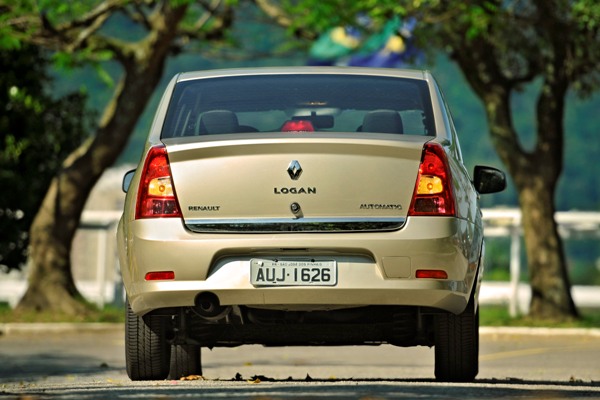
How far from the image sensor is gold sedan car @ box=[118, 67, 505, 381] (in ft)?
26.8

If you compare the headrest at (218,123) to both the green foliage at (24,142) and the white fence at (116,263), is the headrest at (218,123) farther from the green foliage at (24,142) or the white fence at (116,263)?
the white fence at (116,263)

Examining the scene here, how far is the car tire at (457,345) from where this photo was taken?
891 centimetres

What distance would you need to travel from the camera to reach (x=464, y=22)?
858 inches

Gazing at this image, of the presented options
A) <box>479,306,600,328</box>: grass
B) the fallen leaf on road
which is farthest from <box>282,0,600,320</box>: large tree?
the fallen leaf on road

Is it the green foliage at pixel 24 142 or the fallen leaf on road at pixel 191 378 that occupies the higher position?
the fallen leaf on road at pixel 191 378

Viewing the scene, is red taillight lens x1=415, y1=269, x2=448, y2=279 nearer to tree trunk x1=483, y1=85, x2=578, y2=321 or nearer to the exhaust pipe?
the exhaust pipe

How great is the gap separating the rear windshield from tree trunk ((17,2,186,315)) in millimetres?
13160

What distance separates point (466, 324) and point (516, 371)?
4687mm

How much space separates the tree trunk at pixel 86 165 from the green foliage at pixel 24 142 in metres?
0.64

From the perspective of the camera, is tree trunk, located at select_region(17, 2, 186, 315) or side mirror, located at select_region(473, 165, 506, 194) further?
tree trunk, located at select_region(17, 2, 186, 315)

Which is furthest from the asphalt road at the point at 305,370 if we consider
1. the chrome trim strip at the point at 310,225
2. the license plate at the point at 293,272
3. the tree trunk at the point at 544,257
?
the tree trunk at the point at 544,257

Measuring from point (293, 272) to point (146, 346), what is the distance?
4.14ft

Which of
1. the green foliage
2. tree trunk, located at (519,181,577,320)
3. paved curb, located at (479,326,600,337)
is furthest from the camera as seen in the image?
the green foliage

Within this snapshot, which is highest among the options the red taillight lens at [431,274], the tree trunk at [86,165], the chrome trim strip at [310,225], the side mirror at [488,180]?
the chrome trim strip at [310,225]
